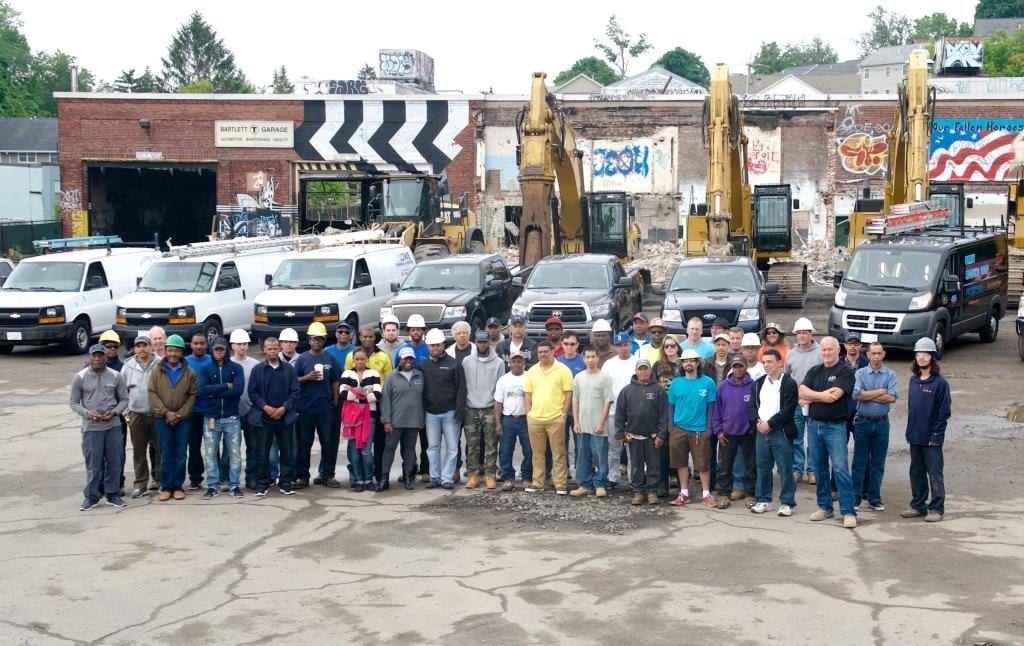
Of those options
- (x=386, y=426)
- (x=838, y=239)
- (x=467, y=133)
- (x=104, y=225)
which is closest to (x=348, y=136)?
(x=467, y=133)

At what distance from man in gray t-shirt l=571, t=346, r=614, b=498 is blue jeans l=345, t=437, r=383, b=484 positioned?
2168 mm

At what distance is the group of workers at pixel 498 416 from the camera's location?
1199cm

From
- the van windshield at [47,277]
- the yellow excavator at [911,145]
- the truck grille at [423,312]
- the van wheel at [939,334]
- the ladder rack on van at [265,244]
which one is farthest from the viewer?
the yellow excavator at [911,145]

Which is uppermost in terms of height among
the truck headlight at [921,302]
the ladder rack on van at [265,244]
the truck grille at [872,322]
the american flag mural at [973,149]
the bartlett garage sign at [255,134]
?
the bartlett garage sign at [255,134]

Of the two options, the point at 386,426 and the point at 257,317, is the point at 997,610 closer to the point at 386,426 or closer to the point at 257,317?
the point at 386,426

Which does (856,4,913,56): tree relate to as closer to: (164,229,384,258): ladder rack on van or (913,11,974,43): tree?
(913,11,974,43): tree

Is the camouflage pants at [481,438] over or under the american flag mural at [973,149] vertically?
under

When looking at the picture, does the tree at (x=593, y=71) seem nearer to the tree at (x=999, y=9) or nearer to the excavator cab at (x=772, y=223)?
the tree at (x=999, y=9)

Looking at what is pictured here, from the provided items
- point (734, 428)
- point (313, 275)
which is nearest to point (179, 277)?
point (313, 275)

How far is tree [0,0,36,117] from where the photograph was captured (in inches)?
4018

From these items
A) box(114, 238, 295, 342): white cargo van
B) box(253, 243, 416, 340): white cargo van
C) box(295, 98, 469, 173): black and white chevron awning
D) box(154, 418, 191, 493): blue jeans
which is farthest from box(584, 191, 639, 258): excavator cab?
box(154, 418, 191, 493): blue jeans

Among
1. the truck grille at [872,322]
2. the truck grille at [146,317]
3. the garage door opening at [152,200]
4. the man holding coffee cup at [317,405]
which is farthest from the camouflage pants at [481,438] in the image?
the garage door opening at [152,200]

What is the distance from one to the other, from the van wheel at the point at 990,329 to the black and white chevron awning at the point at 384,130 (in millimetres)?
28259

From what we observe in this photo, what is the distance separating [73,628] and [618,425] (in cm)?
559
